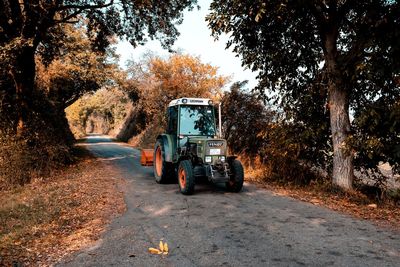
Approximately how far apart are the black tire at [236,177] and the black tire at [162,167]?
6.88ft

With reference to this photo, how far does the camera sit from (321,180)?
436 inches

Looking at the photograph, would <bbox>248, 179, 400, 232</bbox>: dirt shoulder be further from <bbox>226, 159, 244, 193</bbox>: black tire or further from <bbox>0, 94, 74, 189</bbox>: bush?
<bbox>0, 94, 74, 189</bbox>: bush

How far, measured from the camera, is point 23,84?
1458 centimetres

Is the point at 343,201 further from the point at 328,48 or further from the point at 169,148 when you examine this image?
the point at 169,148

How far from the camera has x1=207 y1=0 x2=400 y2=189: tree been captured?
26.2 feet

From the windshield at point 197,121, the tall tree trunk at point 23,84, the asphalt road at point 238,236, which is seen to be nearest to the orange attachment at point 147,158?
the windshield at point 197,121

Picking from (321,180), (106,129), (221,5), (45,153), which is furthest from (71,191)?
(106,129)

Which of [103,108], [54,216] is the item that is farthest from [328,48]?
[103,108]

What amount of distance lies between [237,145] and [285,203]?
7.39 m

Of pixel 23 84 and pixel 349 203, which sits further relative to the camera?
pixel 23 84

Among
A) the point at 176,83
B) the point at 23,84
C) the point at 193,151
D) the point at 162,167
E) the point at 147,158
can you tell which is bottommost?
the point at 162,167

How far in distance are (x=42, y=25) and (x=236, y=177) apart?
33.1 ft

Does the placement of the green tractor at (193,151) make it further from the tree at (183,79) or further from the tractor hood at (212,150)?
the tree at (183,79)

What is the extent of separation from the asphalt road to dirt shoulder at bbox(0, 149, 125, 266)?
38cm
